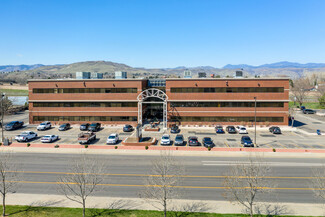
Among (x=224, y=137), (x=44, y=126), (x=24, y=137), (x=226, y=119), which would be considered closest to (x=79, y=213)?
(x=24, y=137)

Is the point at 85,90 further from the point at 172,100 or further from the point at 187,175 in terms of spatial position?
the point at 187,175

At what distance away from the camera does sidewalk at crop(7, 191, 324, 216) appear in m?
18.3

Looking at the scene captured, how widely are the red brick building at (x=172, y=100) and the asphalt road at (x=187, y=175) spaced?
22.7 m

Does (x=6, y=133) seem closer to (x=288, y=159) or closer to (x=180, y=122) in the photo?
(x=180, y=122)

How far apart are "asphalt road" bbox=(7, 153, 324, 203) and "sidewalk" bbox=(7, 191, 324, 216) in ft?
2.79

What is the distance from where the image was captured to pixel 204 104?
5472 cm

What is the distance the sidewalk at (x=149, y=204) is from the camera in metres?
18.3

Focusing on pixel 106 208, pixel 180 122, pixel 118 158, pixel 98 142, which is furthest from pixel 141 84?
pixel 106 208

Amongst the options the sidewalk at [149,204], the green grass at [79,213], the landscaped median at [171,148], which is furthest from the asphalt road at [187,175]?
the landscaped median at [171,148]

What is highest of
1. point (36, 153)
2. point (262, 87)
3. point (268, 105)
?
point (262, 87)

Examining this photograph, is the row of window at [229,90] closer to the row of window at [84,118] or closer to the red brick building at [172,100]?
the red brick building at [172,100]

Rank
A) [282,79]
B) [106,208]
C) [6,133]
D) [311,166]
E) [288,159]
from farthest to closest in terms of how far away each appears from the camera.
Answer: [282,79] < [6,133] < [288,159] < [311,166] < [106,208]

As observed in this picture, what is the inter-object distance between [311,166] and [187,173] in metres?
16.1

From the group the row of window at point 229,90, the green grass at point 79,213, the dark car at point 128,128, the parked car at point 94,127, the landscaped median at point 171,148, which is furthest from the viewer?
the row of window at point 229,90
